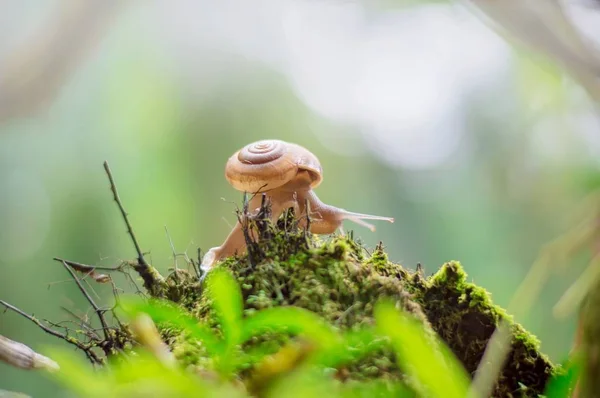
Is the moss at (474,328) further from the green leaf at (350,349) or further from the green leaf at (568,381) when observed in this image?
the green leaf at (350,349)

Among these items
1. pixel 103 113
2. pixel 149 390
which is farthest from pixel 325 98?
pixel 149 390

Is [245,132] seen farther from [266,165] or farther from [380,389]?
[380,389]

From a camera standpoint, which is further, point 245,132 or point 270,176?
point 245,132

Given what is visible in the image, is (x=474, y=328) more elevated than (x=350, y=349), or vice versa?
(x=474, y=328)

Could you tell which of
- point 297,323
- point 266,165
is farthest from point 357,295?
point 266,165

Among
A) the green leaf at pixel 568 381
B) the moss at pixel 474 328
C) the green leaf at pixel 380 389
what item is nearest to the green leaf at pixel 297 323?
the green leaf at pixel 380 389

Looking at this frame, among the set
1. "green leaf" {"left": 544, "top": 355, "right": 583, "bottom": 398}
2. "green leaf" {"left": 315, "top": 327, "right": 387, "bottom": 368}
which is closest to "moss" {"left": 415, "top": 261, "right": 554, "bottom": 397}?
"green leaf" {"left": 544, "top": 355, "right": 583, "bottom": 398}
